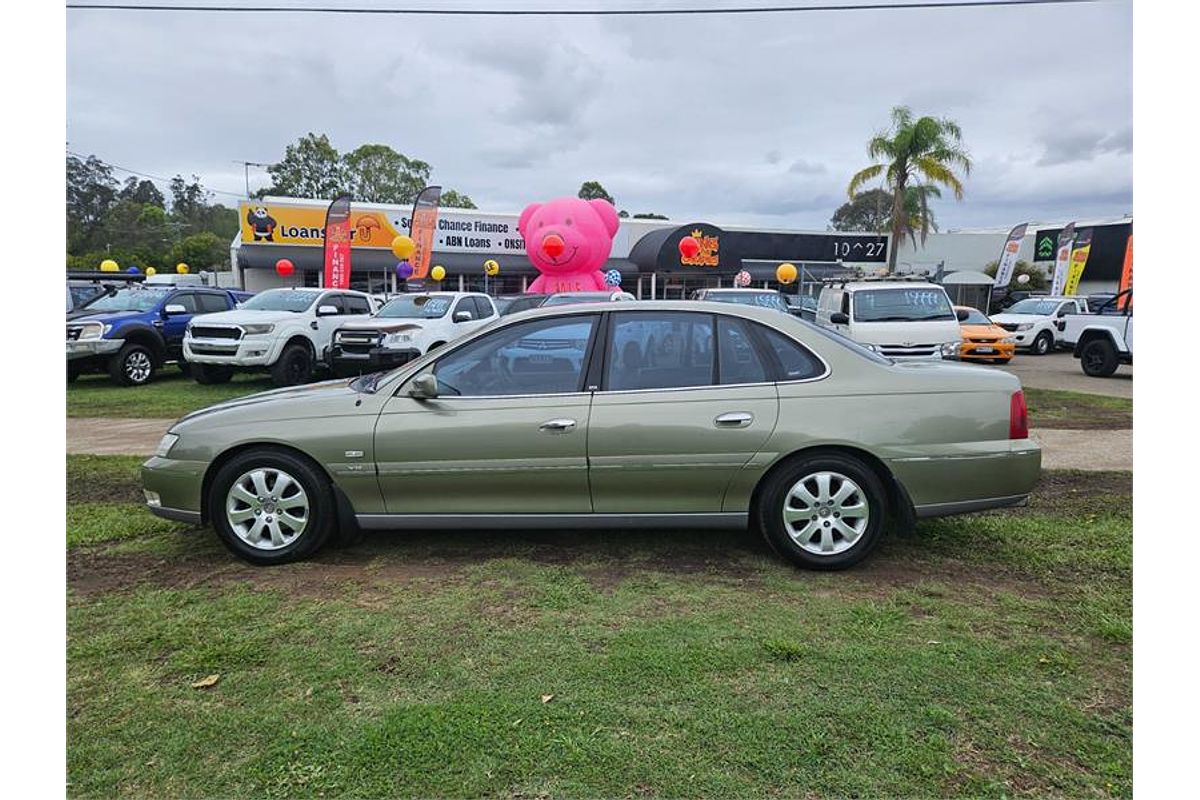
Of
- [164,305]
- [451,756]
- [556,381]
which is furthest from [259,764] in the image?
[164,305]

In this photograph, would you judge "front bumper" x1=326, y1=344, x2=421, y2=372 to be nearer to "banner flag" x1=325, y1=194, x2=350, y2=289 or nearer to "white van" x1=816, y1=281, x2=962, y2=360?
"white van" x1=816, y1=281, x2=962, y2=360

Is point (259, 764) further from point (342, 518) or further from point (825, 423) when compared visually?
point (825, 423)

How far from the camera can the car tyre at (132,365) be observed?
504 inches

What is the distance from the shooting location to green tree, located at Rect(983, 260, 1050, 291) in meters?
35.8

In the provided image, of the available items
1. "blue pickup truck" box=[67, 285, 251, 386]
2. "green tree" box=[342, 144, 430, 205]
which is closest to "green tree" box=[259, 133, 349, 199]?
"green tree" box=[342, 144, 430, 205]

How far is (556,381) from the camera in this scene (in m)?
4.29

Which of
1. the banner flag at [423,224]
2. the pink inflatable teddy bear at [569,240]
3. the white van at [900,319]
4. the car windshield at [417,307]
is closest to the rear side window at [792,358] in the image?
the white van at [900,319]

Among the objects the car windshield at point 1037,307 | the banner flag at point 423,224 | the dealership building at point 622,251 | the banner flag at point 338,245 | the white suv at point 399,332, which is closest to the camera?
the white suv at point 399,332

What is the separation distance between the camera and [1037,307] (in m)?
21.5

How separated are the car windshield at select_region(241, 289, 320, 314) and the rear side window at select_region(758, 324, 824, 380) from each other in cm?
1019

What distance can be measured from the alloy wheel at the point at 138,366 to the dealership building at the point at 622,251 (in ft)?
42.4

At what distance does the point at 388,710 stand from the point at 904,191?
2942 centimetres

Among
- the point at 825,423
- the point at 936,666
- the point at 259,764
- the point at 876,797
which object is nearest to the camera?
the point at 876,797

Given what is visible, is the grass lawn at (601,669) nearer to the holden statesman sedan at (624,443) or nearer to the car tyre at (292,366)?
the holden statesman sedan at (624,443)
